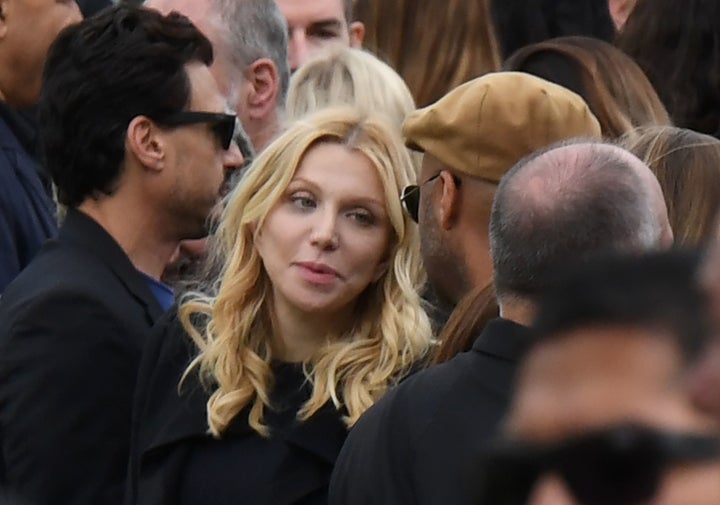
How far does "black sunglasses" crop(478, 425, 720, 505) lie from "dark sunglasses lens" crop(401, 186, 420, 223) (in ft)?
7.96

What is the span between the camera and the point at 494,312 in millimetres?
2621

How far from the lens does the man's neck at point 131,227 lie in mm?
3613

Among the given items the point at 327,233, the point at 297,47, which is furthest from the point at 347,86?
the point at 297,47

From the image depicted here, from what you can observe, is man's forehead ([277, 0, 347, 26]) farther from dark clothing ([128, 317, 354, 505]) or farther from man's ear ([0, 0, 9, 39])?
dark clothing ([128, 317, 354, 505])

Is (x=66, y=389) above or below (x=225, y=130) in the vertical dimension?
below

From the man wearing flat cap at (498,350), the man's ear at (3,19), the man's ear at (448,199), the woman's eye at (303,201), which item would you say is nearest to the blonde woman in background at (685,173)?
the man's ear at (448,199)

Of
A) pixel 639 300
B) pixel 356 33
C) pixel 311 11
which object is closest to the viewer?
pixel 639 300

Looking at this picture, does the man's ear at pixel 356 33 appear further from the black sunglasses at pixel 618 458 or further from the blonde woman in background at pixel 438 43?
the black sunglasses at pixel 618 458

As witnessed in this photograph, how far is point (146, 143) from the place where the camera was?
3688 millimetres

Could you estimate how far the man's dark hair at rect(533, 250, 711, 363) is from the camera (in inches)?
23.4

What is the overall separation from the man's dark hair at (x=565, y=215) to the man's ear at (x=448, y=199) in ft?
2.41

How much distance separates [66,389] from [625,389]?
2.70m

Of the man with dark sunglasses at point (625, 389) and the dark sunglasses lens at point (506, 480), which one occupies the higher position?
the man with dark sunglasses at point (625, 389)

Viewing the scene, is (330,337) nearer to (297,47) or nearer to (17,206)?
(17,206)
